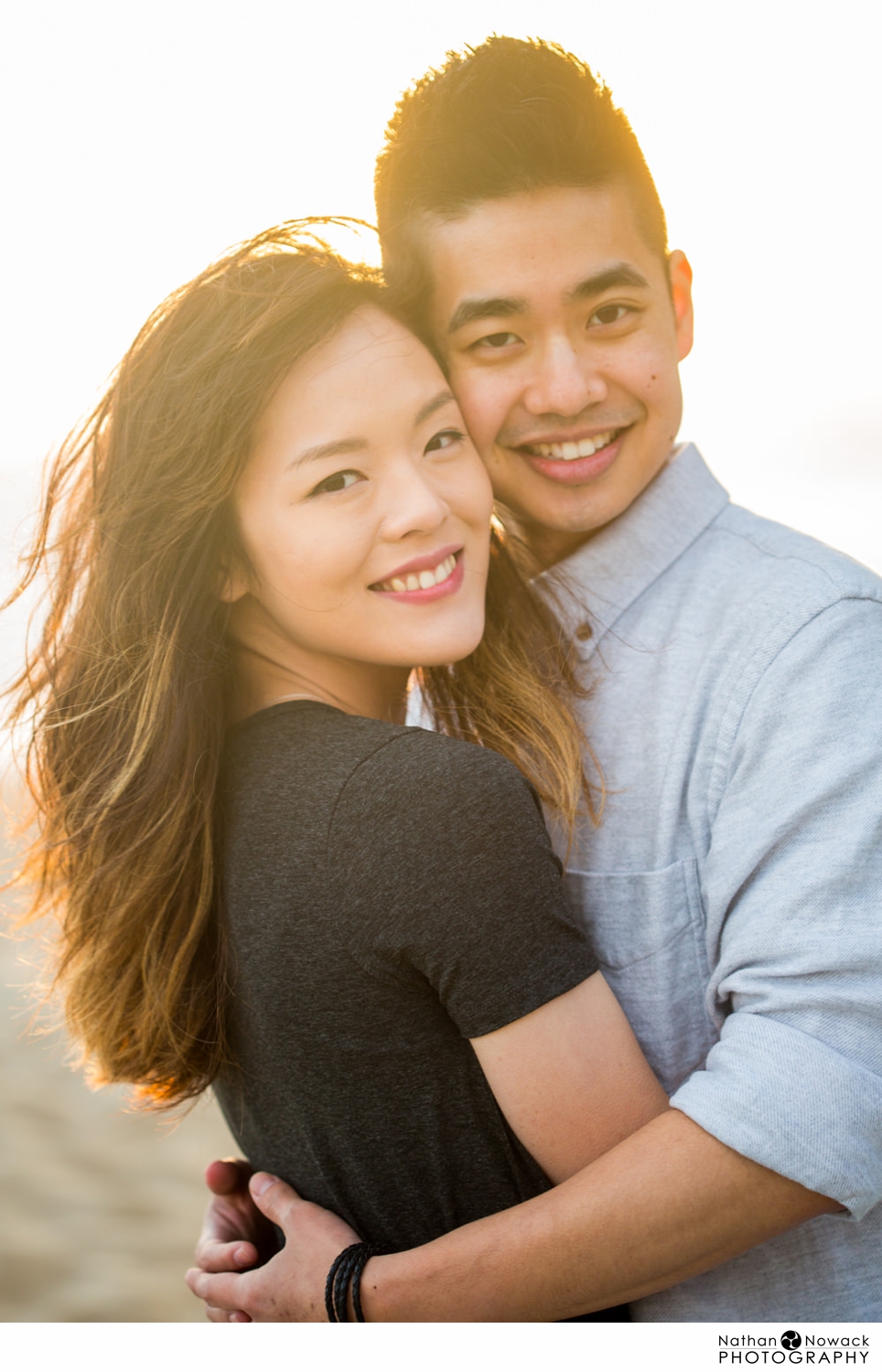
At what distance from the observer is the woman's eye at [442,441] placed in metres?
1.49

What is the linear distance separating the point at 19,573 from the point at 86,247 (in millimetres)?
592

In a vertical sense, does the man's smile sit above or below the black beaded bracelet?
above

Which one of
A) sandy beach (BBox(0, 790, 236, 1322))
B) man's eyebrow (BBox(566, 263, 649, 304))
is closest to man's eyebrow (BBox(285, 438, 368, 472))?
man's eyebrow (BBox(566, 263, 649, 304))

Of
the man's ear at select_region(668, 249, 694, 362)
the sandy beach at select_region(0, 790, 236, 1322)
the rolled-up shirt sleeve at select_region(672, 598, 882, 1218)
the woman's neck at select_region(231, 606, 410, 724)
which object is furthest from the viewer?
the sandy beach at select_region(0, 790, 236, 1322)

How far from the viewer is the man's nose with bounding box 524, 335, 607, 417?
149 centimetres

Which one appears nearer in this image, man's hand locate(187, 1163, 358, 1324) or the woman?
the woman

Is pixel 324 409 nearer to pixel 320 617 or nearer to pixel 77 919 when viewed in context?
pixel 320 617

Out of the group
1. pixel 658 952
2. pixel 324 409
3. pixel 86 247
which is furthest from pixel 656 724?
pixel 86 247

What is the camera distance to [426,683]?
1.70 m

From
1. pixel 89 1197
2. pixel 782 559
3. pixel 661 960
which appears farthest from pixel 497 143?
pixel 89 1197

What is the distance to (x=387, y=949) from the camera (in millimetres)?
1120

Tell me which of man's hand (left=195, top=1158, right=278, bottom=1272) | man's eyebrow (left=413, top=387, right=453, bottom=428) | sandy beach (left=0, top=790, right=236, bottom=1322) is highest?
man's eyebrow (left=413, top=387, right=453, bottom=428)

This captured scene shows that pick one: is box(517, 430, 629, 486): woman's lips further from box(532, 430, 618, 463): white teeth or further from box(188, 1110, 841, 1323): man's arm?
box(188, 1110, 841, 1323): man's arm

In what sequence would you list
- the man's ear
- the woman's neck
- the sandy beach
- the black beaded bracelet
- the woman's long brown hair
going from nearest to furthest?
the black beaded bracelet → the woman's long brown hair → the woman's neck → the man's ear → the sandy beach
